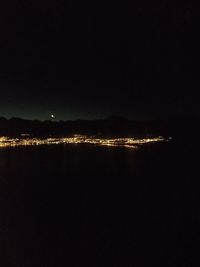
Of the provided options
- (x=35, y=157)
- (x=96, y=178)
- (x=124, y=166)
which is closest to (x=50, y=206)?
(x=96, y=178)

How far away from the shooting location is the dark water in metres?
7.10

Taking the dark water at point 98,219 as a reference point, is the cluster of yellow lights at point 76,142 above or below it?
above

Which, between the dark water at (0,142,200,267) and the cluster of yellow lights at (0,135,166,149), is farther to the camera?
the cluster of yellow lights at (0,135,166,149)

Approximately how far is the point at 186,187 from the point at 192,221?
5.39 meters

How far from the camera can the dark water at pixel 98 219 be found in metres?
7.10

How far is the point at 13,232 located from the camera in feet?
26.9

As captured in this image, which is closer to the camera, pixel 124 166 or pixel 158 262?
pixel 158 262

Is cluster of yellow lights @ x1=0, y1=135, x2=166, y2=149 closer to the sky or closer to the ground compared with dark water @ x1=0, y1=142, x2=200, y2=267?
closer to the sky

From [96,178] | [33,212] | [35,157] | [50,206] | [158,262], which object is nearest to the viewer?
[158,262]

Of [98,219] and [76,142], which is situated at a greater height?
[76,142]

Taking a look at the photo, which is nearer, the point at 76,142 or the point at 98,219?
the point at 98,219

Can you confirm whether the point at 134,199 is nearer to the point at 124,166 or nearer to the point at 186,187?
the point at 186,187

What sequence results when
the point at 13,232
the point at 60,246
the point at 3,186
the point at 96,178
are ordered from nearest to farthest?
the point at 60,246
the point at 13,232
the point at 3,186
the point at 96,178

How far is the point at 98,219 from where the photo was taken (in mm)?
9336
